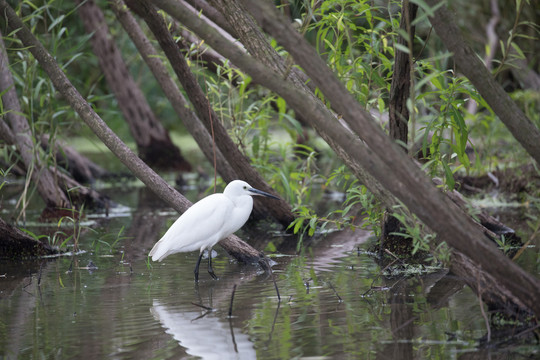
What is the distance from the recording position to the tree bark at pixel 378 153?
2572 millimetres

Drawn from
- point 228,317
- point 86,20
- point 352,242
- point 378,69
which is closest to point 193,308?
point 228,317

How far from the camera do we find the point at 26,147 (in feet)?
20.8

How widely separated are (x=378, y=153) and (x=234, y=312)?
1.37 meters

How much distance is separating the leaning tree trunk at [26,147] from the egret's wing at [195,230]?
1816 millimetres

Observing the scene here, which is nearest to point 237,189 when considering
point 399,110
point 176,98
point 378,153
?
point 399,110

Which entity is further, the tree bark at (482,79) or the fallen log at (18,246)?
the fallen log at (18,246)

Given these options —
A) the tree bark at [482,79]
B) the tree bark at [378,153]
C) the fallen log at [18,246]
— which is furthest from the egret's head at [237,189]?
the tree bark at [482,79]

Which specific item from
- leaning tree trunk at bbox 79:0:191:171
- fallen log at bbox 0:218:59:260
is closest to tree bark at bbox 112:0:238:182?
fallen log at bbox 0:218:59:260

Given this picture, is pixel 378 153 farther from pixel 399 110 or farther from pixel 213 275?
pixel 213 275

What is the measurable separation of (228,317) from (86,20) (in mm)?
8082

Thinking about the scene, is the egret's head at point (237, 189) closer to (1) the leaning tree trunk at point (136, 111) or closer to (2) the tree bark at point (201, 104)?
(2) the tree bark at point (201, 104)

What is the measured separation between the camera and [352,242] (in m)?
5.84

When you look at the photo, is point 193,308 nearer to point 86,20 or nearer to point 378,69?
point 378,69

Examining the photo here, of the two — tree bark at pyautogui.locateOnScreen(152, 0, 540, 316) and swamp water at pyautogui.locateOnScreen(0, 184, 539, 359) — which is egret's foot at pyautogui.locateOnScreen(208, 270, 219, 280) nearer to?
swamp water at pyautogui.locateOnScreen(0, 184, 539, 359)
